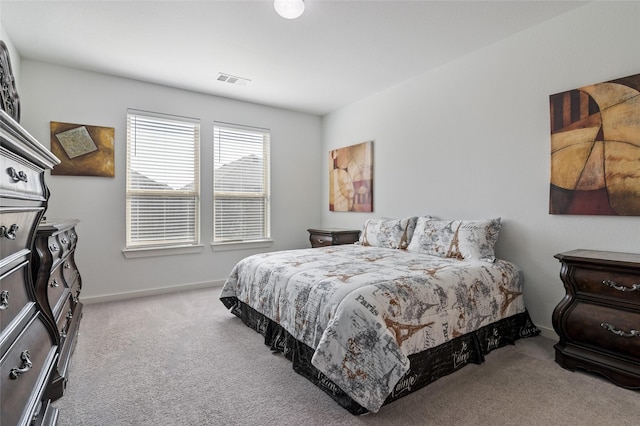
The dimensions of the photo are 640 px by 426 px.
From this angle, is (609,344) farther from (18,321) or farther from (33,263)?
(33,263)

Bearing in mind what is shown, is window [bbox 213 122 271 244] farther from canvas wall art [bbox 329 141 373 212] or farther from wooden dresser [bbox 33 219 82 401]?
wooden dresser [bbox 33 219 82 401]

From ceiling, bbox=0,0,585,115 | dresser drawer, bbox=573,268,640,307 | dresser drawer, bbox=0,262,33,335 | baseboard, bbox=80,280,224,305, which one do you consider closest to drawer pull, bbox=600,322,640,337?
dresser drawer, bbox=573,268,640,307

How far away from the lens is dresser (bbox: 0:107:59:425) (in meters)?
0.91

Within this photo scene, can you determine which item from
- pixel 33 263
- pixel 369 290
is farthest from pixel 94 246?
pixel 369 290

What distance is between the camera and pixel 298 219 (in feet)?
16.9

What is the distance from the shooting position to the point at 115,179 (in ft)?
12.2

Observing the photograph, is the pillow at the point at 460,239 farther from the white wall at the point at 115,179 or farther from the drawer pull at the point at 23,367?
the drawer pull at the point at 23,367

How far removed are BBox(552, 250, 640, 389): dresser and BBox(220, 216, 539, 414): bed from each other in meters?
0.43

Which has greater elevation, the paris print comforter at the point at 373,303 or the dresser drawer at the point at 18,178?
the dresser drawer at the point at 18,178

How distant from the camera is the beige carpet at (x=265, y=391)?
1.61 meters

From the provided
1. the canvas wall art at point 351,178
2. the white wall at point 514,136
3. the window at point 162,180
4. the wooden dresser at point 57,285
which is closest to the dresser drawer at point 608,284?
the white wall at point 514,136

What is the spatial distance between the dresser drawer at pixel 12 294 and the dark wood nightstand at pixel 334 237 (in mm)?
3361

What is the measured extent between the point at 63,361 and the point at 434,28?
3.59m

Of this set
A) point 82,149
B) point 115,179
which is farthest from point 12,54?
point 115,179
